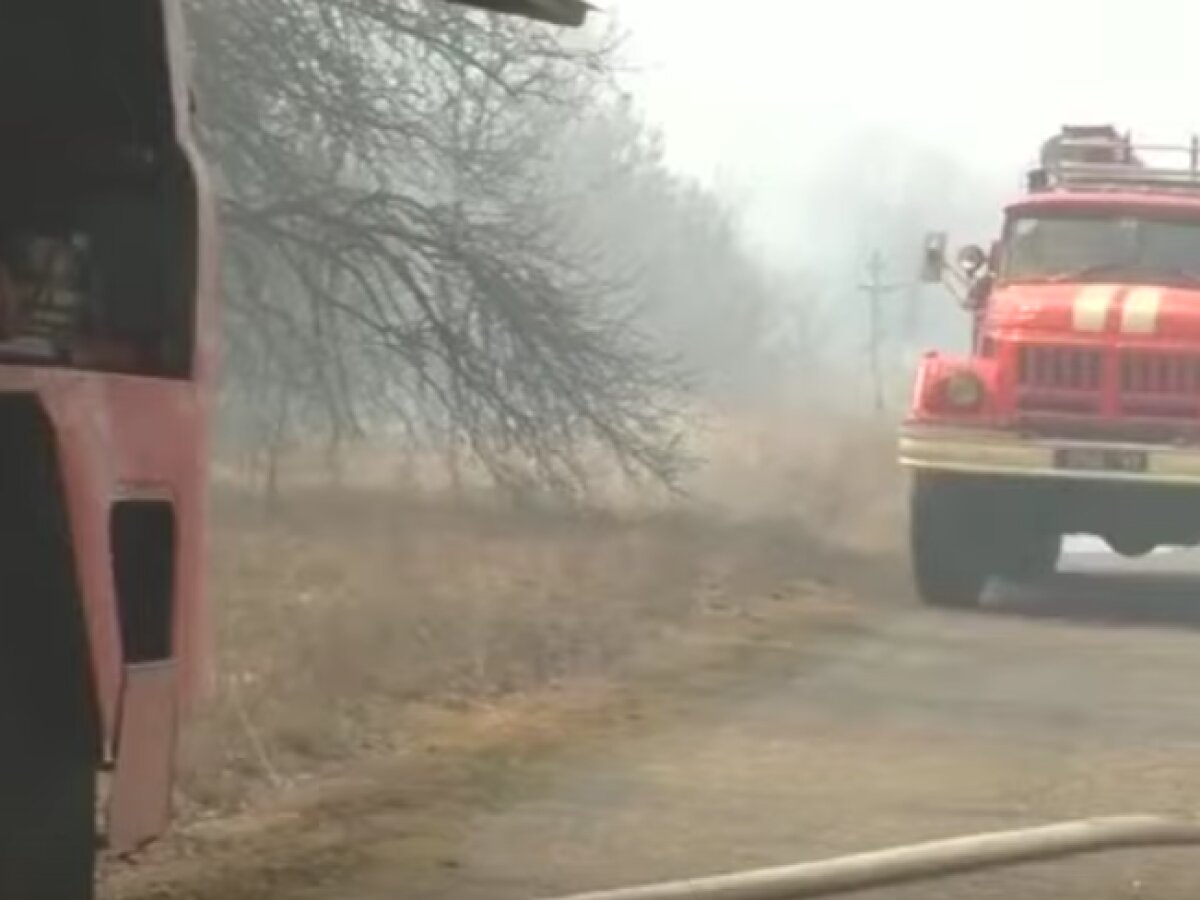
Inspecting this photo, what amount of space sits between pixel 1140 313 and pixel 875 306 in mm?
30153

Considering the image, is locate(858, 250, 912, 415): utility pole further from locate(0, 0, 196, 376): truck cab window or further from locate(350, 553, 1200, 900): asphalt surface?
locate(0, 0, 196, 376): truck cab window

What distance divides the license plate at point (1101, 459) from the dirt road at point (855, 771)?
1161 mm

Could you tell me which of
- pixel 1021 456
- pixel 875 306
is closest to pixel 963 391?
pixel 1021 456

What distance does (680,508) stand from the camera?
2403cm

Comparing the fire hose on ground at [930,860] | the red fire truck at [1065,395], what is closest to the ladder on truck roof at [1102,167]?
the red fire truck at [1065,395]

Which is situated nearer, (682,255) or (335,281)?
(335,281)

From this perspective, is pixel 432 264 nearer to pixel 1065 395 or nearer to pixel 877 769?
pixel 1065 395

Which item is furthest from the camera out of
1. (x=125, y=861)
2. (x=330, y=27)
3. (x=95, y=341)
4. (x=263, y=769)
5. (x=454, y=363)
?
(x=454, y=363)

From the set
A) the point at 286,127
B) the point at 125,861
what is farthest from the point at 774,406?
the point at 125,861

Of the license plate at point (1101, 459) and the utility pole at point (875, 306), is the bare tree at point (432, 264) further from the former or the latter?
the utility pole at point (875, 306)

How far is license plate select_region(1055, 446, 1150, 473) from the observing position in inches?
695

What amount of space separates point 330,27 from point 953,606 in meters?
6.08

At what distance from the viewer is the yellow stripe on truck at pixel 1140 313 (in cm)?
1794

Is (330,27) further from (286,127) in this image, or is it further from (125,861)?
(125,861)
